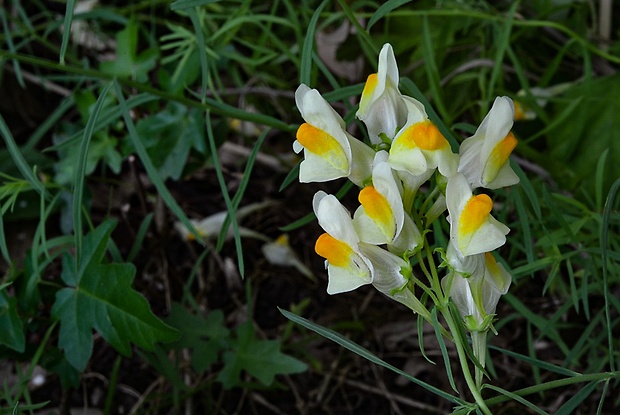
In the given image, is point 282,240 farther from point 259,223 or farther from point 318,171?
point 318,171

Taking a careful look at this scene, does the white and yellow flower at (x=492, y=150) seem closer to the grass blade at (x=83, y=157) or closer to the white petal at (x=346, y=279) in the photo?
the white petal at (x=346, y=279)

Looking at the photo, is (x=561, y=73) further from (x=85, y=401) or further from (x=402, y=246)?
(x=85, y=401)

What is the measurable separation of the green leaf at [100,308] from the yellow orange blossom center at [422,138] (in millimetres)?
525

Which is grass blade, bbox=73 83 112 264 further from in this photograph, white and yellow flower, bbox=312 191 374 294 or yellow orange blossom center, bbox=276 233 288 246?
yellow orange blossom center, bbox=276 233 288 246

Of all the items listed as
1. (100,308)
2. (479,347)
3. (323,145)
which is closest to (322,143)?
(323,145)

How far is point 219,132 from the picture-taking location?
4.27 ft

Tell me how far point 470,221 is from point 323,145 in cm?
16

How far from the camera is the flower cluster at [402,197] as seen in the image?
671 millimetres

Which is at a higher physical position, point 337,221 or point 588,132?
point 337,221

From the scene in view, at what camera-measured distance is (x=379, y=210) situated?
2.21 feet

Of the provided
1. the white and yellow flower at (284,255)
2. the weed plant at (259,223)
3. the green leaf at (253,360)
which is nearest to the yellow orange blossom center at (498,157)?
the weed plant at (259,223)

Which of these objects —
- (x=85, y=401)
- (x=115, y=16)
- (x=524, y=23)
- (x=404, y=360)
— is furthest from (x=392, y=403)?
(x=115, y=16)

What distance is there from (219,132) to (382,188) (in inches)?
26.1

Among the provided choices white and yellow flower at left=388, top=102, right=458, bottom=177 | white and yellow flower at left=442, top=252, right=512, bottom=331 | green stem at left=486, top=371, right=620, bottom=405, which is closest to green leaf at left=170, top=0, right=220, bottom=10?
white and yellow flower at left=388, top=102, right=458, bottom=177
